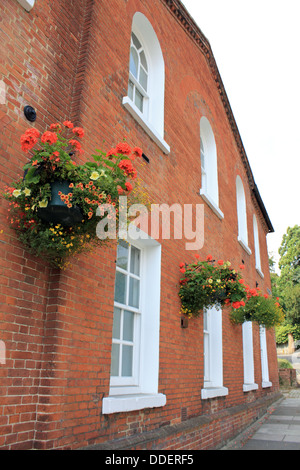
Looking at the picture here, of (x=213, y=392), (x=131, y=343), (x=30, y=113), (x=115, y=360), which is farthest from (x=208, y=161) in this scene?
(x=30, y=113)

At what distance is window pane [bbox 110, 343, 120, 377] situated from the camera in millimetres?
4688

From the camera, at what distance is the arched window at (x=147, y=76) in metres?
6.25

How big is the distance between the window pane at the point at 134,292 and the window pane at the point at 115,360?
684mm

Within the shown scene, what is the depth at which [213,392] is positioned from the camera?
7.12m

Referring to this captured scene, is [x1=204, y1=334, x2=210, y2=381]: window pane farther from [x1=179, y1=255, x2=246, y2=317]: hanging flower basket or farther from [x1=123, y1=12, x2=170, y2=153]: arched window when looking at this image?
[x1=123, y1=12, x2=170, y2=153]: arched window

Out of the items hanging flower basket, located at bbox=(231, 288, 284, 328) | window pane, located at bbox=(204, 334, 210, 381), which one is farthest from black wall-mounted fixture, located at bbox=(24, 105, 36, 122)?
hanging flower basket, located at bbox=(231, 288, 284, 328)

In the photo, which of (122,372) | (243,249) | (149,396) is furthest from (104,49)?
(243,249)

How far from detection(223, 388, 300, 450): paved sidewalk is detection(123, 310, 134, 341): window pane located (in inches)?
145

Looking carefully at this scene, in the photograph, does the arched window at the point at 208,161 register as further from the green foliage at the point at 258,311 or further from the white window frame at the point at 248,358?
the white window frame at the point at 248,358

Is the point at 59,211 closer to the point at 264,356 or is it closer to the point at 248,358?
the point at 248,358

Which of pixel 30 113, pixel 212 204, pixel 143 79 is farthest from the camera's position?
pixel 212 204

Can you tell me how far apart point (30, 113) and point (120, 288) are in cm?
238
